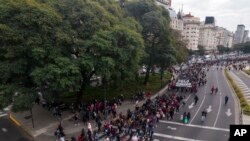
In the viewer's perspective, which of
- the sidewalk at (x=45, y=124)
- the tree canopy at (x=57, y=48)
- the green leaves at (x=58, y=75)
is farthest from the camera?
the sidewalk at (x=45, y=124)

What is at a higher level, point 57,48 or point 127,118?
point 57,48

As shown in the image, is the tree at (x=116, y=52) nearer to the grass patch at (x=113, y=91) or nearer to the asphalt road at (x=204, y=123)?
the grass patch at (x=113, y=91)

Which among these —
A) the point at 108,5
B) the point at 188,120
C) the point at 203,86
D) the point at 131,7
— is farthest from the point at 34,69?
the point at 203,86

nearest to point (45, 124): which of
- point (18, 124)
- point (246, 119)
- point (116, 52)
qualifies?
point (18, 124)

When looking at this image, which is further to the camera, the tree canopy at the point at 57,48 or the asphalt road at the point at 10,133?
the asphalt road at the point at 10,133

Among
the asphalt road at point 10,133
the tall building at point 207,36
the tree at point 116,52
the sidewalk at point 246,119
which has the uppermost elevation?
the tall building at point 207,36

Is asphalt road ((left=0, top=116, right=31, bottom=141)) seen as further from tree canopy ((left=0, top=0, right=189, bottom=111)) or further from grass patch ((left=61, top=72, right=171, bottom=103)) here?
grass patch ((left=61, top=72, right=171, bottom=103))

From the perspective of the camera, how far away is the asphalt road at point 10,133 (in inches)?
953

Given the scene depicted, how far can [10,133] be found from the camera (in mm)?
25297

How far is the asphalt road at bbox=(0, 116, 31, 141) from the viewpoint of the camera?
79.5ft

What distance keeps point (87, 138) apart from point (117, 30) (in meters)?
12.2

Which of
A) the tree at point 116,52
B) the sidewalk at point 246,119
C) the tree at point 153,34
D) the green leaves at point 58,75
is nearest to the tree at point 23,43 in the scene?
the green leaves at point 58,75

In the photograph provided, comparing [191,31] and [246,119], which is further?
[191,31]

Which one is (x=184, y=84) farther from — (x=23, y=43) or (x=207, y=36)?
(x=207, y=36)
